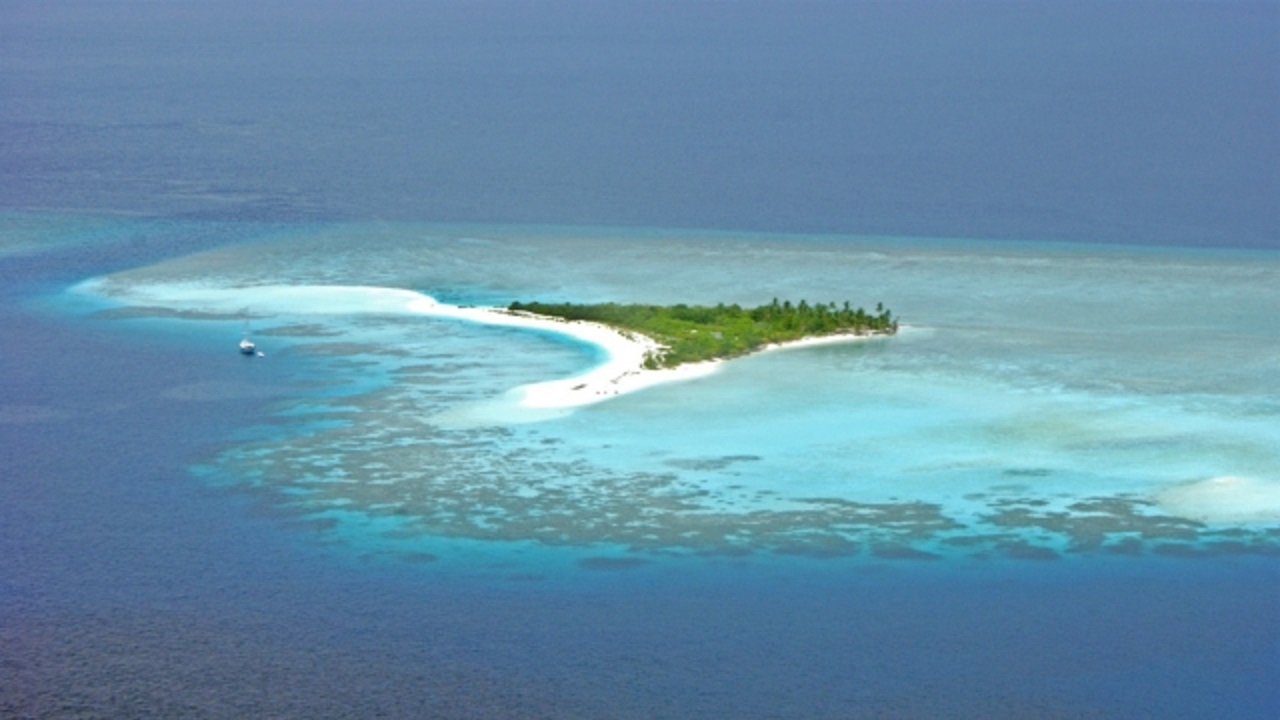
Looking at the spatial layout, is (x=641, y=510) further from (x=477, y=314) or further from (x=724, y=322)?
(x=477, y=314)

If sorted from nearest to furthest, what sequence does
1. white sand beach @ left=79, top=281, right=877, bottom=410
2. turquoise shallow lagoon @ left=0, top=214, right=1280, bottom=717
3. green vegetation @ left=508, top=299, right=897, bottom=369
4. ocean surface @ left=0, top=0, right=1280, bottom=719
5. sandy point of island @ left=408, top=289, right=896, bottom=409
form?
turquoise shallow lagoon @ left=0, top=214, right=1280, bottom=717, ocean surface @ left=0, top=0, right=1280, bottom=719, sandy point of island @ left=408, top=289, right=896, bottom=409, white sand beach @ left=79, top=281, right=877, bottom=410, green vegetation @ left=508, top=299, right=897, bottom=369

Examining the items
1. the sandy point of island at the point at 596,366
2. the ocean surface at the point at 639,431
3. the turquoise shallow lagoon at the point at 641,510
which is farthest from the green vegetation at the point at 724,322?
the turquoise shallow lagoon at the point at 641,510

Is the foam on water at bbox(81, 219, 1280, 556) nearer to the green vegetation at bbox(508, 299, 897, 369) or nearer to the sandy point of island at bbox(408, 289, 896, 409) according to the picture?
the sandy point of island at bbox(408, 289, 896, 409)

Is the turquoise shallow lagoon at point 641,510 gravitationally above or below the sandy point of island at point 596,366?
below

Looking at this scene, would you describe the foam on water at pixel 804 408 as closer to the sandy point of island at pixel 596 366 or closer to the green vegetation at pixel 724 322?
the sandy point of island at pixel 596 366

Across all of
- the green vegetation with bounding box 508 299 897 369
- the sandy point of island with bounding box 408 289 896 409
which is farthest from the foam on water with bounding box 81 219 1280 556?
the green vegetation with bounding box 508 299 897 369

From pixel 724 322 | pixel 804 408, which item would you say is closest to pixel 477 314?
pixel 724 322

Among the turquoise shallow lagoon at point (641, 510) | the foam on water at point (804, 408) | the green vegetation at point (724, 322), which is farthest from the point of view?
the green vegetation at point (724, 322)

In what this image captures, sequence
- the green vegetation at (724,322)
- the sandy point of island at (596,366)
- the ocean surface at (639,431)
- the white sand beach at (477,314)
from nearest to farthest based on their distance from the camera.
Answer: the ocean surface at (639,431) < the sandy point of island at (596,366) < the white sand beach at (477,314) < the green vegetation at (724,322)
